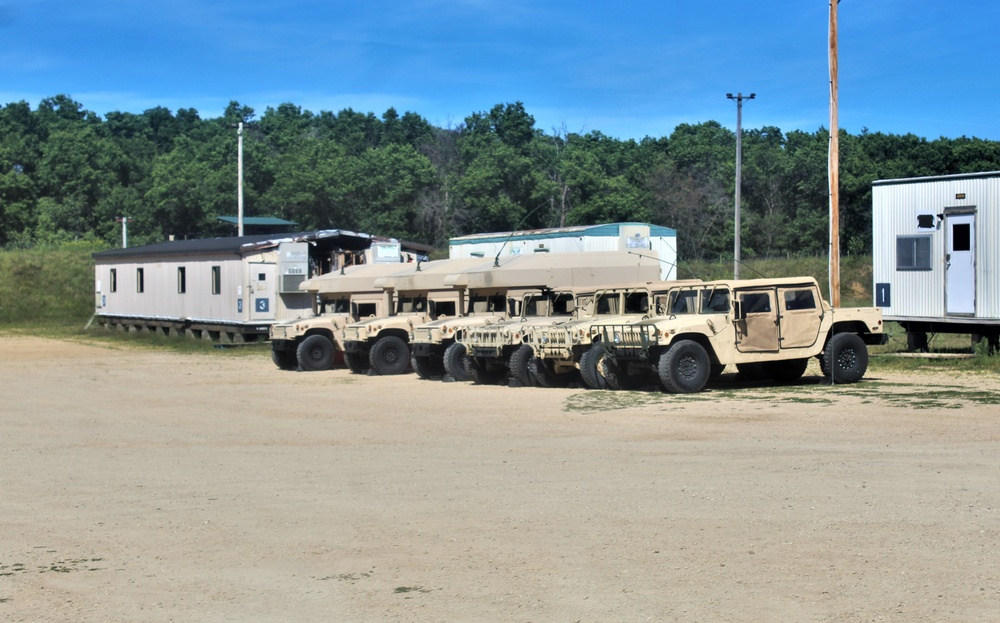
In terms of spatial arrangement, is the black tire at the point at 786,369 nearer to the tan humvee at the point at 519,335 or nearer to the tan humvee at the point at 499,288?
the tan humvee at the point at 519,335

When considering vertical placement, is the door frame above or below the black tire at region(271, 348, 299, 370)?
above

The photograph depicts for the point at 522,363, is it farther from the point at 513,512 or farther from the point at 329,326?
the point at 513,512

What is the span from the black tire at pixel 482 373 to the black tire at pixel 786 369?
437 cm

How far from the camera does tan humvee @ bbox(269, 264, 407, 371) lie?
25.0 m

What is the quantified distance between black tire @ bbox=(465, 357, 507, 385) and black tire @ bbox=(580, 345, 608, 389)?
237 cm

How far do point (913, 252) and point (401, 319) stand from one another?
9.53m

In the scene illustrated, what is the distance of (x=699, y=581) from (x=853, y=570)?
90 cm

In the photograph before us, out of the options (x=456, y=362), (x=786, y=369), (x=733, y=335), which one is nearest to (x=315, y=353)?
(x=456, y=362)

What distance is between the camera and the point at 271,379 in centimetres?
2261

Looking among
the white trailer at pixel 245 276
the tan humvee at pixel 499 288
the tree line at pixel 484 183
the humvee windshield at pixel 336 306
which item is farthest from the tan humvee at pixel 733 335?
the tree line at pixel 484 183

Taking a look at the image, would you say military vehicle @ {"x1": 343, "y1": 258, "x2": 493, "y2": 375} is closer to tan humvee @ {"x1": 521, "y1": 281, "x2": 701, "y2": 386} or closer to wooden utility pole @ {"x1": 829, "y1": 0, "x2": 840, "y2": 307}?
tan humvee @ {"x1": 521, "y1": 281, "x2": 701, "y2": 386}

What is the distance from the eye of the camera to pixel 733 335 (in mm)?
17797

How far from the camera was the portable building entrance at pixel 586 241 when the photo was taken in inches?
1303

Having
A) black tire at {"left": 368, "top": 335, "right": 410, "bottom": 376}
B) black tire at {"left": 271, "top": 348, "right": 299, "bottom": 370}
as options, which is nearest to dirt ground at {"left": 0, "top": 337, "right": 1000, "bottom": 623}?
black tire at {"left": 368, "top": 335, "right": 410, "bottom": 376}
